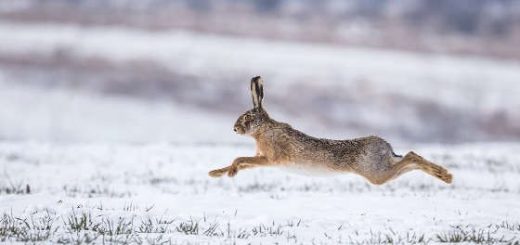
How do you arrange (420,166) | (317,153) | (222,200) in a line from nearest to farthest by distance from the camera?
(420,166)
(317,153)
(222,200)

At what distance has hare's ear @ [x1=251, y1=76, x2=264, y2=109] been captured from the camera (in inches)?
328

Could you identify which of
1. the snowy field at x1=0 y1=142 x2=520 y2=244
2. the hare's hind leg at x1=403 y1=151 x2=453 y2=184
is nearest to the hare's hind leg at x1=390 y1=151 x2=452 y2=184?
the hare's hind leg at x1=403 y1=151 x2=453 y2=184

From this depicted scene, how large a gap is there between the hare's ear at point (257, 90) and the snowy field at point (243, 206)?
1.41 metres

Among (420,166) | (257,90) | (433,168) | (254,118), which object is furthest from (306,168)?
(433,168)

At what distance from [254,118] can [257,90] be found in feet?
1.57

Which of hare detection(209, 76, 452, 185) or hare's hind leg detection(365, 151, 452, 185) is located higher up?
hare detection(209, 76, 452, 185)

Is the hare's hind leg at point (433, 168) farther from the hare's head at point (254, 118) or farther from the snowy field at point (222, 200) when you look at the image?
Answer: the hare's head at point (254, 118)

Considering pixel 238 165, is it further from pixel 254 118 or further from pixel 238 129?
pixel 254 118

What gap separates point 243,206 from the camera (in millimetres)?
9766

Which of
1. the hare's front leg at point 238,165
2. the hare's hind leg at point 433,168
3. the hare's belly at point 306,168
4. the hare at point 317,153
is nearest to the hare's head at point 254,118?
the hare at point 317,153

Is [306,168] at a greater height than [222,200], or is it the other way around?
[306,168]

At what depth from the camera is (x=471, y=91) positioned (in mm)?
56938

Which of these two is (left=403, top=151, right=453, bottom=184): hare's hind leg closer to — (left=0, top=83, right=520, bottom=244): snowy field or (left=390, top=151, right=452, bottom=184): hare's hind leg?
(left=390, top=151, right=452, bottom=184): hare's hind leg

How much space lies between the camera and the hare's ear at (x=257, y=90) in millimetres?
8344
